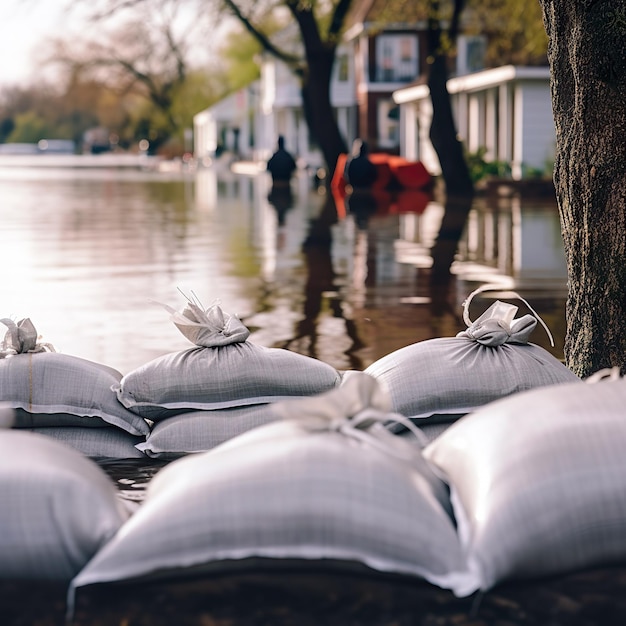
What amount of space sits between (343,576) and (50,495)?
57 centimetres

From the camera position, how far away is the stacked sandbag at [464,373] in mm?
4258

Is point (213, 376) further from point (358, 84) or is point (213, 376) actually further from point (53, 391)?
point (358, 84)

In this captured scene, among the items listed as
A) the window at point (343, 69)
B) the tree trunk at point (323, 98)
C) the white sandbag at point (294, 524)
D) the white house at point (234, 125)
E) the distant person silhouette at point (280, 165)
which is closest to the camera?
the white sandbag at point (294, 524)

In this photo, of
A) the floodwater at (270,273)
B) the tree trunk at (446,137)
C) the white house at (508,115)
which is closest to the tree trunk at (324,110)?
the white house at (508,115)

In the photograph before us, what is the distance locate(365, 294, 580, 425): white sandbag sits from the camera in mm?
4258

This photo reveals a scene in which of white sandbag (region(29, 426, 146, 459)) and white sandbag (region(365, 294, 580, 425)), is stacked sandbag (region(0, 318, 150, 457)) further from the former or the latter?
white sandbag (region(365, 294, 580, 425))

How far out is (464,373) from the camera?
14.0ft

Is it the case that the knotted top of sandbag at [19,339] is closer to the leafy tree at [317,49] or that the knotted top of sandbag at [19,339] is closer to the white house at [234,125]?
the leafy tree at [317,49]

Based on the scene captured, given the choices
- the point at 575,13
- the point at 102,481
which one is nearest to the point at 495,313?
the point at 575,13

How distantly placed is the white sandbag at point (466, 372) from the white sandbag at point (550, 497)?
1.57 m

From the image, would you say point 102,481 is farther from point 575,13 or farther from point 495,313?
point 575,13

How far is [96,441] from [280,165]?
119 feet

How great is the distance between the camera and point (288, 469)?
99.7 inches

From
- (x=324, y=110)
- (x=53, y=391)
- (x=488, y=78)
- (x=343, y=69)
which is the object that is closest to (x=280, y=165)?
(x=324, y=110)
